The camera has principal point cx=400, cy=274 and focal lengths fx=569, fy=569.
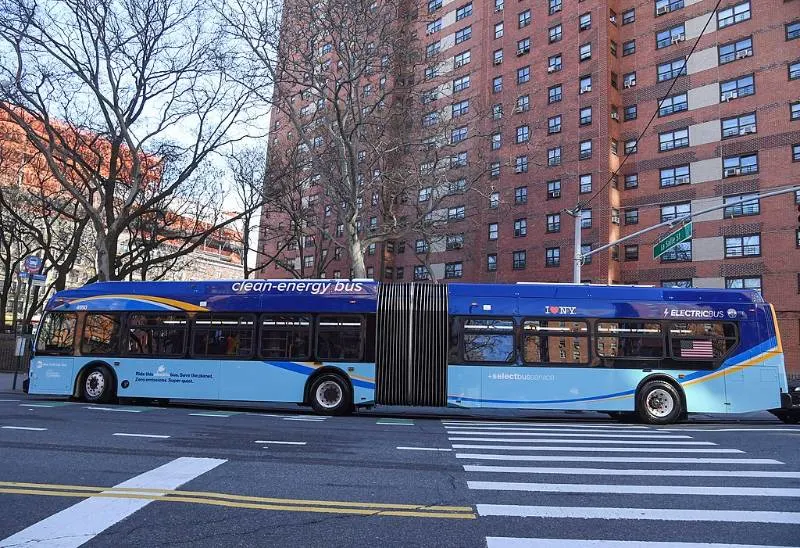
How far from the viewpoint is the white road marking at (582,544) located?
166 inches

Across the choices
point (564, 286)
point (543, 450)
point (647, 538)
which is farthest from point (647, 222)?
point (647, 538)

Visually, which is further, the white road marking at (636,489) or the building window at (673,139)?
the building window at (673,139)

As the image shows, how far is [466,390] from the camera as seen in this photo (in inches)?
522

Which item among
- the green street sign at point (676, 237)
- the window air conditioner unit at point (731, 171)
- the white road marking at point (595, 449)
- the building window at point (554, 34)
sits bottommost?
the white road marking at point (595, 449)

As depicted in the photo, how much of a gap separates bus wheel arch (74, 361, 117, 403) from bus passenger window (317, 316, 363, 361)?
5.58m

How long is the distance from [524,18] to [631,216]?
742 inches

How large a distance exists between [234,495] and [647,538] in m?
3.69

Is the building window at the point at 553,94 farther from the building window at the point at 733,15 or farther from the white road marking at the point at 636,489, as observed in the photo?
the white road marking at the point at 636,489

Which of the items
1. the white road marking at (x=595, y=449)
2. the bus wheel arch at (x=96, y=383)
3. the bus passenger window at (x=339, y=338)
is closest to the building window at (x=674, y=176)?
the bus passenger window at (x=339, y=338)

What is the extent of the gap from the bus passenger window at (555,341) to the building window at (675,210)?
27170mm

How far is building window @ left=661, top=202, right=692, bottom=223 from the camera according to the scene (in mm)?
36812

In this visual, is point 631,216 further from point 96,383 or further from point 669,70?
point 96,383

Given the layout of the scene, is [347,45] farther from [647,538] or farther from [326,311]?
[647,538]

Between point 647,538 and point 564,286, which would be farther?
point 564,286
